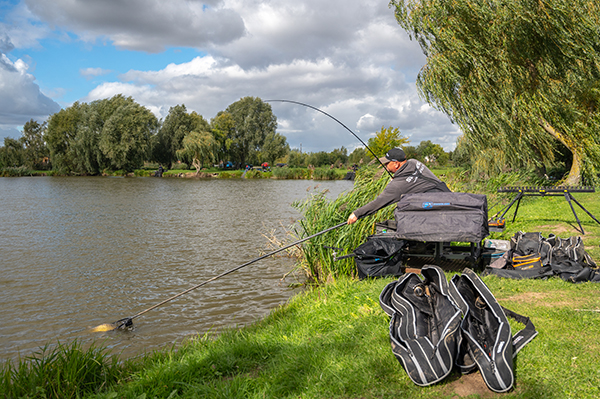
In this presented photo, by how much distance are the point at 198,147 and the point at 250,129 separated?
17548 mm

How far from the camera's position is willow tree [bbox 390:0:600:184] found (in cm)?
1170

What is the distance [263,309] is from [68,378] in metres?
3.47

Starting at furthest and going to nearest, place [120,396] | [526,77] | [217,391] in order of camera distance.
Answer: [526,77], [120,396], [217,391]

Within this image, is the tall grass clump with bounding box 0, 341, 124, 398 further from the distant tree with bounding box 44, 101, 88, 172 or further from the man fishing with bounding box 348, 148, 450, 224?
the distant tree with bounding box 44, 101, 88, 172

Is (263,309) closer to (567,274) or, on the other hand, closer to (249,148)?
(567,274)

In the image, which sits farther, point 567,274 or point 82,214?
point 82,214

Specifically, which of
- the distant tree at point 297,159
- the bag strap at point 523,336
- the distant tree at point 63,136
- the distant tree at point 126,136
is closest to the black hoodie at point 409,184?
the bag strap at point 523,336

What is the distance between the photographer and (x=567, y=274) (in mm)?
4750

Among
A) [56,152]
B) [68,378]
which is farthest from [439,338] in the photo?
[56,152]

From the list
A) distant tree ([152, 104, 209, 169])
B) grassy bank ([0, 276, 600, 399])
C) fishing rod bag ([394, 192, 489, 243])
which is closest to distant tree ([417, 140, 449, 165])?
distant tree ([152, 104, 209, 169])

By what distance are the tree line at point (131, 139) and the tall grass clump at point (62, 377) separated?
34.7 metres

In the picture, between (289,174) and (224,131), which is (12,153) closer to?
(224,131)

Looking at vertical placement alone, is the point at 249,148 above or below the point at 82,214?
above

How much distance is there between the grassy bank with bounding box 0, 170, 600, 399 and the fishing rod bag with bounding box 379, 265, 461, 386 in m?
0.12
